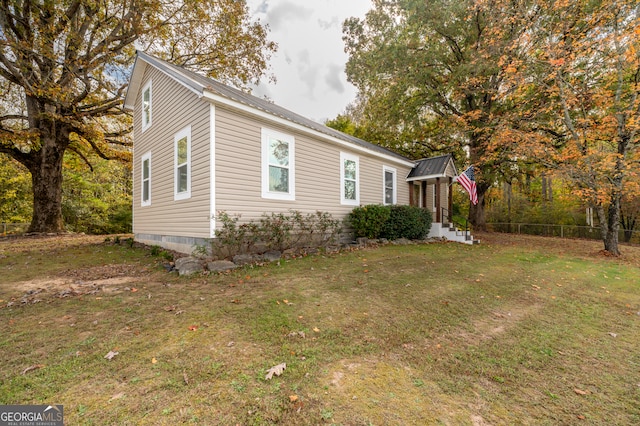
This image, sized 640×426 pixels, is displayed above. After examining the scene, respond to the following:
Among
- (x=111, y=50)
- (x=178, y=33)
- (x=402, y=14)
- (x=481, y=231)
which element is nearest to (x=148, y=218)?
(x=111, y=50)

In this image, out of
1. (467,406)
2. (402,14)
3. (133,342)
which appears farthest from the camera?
(402,14)

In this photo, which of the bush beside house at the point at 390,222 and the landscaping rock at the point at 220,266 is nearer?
the landscaping rock at the point at 220,266

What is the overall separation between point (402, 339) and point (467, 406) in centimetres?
103

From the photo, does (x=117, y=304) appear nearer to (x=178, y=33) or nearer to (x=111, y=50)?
(x=111, y=50)

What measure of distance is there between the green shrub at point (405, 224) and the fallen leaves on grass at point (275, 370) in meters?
8.35

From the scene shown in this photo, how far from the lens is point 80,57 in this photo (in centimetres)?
1101

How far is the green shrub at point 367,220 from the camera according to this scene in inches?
384

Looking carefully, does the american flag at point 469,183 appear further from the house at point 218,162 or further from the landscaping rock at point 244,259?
the landscaping rock at point 244,259

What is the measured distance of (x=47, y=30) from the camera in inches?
390

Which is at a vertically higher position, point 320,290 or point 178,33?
point 178,33

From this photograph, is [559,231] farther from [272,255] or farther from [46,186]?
[46,186]

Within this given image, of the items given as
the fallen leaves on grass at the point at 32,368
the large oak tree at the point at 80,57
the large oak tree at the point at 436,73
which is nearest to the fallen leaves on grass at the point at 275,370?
the fallen leaves on grass at the point at 32,368

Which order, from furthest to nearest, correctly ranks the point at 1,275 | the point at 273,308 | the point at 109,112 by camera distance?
1. the point at 109,112
2. the point at 1,275
3. the point at 273,308

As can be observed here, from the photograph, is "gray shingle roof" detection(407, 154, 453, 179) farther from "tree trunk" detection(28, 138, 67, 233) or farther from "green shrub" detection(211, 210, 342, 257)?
"tree trunk" detection(28, 138, 67, 233)
